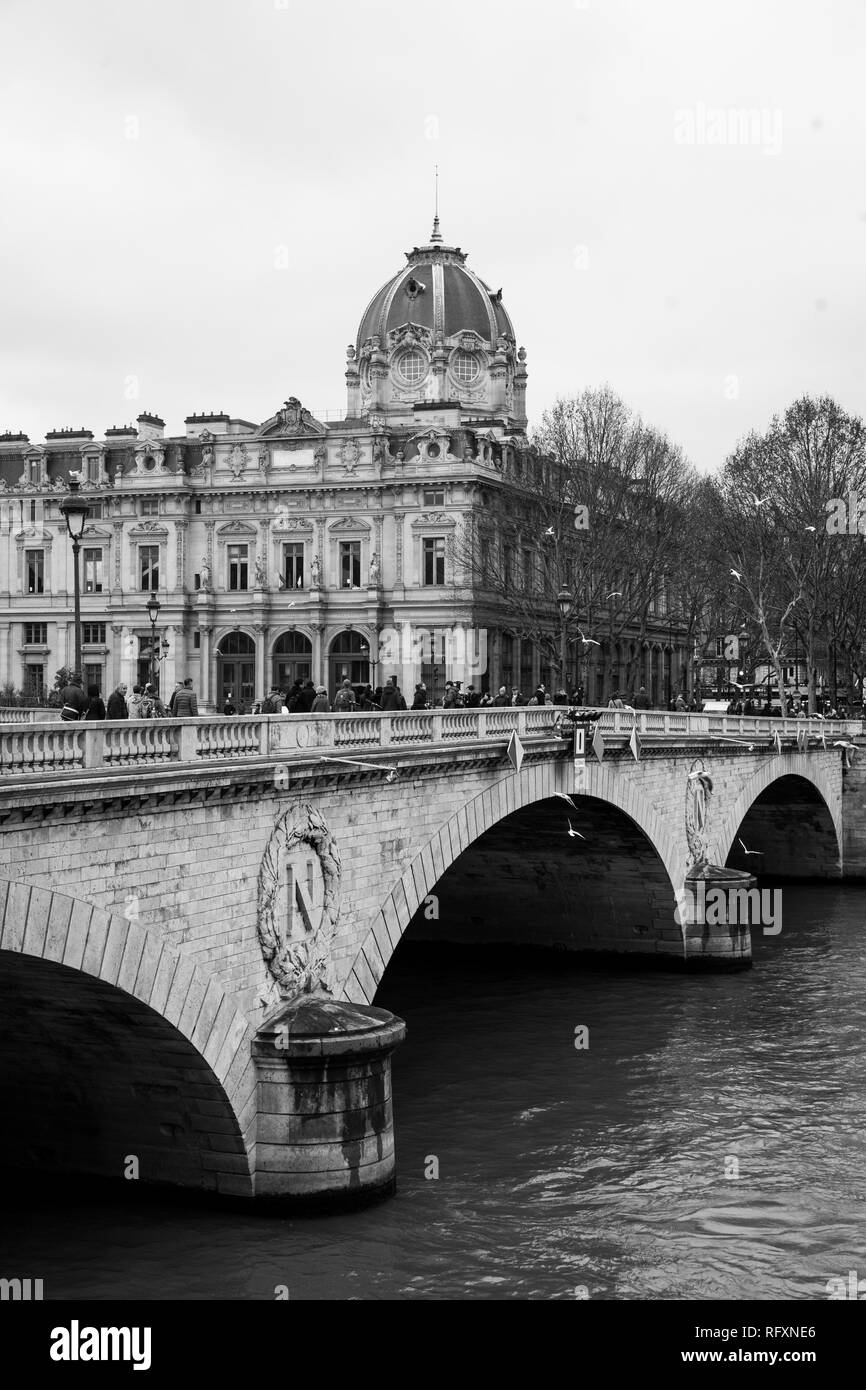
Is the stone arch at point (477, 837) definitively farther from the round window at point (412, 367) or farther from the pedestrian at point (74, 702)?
the round window at point (412, 367)

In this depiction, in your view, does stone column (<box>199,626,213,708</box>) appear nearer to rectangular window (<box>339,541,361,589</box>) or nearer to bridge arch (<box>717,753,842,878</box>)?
rectangular window (<box>339,541,361,589</box>)

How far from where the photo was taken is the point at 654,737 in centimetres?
3169

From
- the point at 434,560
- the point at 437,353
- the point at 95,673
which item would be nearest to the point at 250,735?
the point at 434,560

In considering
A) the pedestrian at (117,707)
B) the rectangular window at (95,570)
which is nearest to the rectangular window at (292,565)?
the rectangular window at (95,570)

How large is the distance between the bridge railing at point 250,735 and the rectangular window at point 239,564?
48818 mm

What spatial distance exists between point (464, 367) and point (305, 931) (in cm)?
7103

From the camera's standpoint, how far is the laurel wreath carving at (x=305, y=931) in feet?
55.8

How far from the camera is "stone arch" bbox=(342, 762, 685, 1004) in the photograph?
63.9ft

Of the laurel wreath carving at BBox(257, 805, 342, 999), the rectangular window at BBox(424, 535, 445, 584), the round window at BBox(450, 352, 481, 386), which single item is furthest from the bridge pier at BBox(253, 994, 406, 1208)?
the round window at BBox(450, 352, 481, 386)

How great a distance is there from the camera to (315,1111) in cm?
1664

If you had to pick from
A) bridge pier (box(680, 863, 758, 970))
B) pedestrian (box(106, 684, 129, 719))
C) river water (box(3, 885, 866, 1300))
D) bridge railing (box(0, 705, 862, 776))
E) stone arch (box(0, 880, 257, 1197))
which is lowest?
river water (box(3, 885, 866, 1300))

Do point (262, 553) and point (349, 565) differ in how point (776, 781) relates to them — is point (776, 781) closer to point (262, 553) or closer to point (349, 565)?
point (349, 565)

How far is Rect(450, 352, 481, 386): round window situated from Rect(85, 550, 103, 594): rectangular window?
20806mm
